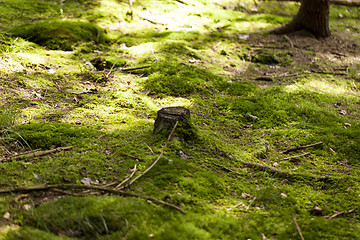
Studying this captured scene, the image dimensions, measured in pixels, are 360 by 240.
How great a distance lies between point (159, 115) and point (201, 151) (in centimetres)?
71

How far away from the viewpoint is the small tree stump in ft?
12.3

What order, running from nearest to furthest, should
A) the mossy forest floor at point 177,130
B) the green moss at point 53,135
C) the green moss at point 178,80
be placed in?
1. the mossy forest floor at point 177,130
2. the green moss at point 53,135
3. the green moss at point 178,80

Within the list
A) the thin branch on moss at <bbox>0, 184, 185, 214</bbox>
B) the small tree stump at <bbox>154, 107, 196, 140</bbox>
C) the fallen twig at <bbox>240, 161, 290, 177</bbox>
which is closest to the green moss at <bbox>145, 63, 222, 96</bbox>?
the small tree stump at <bbox>154, 107, 196, 140</bbox>

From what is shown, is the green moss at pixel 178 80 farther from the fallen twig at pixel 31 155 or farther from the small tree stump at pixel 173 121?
the fallen twig at pixel 31 155

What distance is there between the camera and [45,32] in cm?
682

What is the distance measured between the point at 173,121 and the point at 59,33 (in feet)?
15.3

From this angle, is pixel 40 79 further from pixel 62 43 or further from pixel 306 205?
pixel 306 205

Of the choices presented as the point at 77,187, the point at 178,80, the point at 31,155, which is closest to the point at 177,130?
the point at 77,187

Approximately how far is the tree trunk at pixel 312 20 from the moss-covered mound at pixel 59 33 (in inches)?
217

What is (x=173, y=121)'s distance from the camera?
3.75 m

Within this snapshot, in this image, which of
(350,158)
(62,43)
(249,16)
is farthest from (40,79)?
(249,16)

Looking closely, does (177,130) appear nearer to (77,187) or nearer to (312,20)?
(77,187)

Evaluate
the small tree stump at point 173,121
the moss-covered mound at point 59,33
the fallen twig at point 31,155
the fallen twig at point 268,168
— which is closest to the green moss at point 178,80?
the small tree stump at point 173,121

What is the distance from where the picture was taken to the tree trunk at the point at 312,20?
8.54 m
